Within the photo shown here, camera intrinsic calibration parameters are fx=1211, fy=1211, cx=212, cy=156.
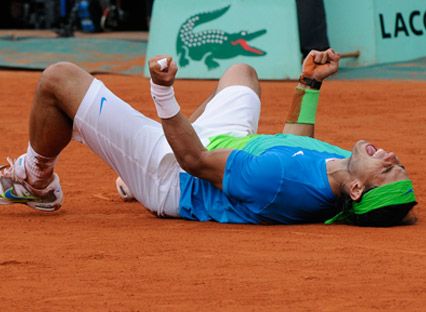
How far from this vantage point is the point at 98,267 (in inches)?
187

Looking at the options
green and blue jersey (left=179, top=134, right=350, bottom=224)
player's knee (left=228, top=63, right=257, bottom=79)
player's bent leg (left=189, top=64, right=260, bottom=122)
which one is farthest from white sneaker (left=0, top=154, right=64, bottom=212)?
player's knee (left=228, top=63, right=257, bottom=79)

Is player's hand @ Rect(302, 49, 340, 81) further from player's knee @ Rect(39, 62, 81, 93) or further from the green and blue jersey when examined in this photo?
player's knee @ Rect(39, 62, 81, 93)

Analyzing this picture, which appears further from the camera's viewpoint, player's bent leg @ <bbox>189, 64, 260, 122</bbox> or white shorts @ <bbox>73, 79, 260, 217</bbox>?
player's bent leg @ <bbox>189, 64, 260, 122</bbox>

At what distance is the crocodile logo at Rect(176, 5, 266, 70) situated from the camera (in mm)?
12430

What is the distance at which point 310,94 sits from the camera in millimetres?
6273

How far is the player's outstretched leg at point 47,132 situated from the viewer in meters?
5.76

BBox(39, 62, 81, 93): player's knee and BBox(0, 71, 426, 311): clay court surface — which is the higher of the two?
BBox(39, 62, 81, 93): player's knee

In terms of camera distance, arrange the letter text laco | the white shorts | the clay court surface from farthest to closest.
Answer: the letter text laco, the white shorts, the clay court surface

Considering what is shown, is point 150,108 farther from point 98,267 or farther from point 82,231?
point 98,267

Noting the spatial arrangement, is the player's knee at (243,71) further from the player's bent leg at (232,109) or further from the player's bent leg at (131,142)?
the player's bent leg at (131,142)

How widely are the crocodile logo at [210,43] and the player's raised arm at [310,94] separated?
20.2 ft

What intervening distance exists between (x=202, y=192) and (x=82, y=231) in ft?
1.94

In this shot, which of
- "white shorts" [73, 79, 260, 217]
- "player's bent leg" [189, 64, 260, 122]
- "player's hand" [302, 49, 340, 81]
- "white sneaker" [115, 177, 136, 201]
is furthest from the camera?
"white sneaker" [115, 177, 136, 201]

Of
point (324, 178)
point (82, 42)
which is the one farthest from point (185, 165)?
point (82, 42)
